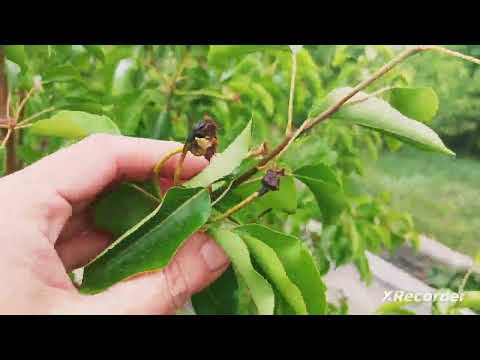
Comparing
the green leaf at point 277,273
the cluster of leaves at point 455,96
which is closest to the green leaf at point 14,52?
the green leaf at point 277,273

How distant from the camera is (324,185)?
0.79 metres

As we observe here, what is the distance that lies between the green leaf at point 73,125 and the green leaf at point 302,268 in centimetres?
29

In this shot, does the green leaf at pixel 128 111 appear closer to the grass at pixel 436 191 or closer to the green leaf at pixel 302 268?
the green leaf at pixel 302 268

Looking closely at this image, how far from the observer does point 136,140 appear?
0.80m

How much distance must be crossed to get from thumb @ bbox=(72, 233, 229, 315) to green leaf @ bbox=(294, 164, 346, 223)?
16cm

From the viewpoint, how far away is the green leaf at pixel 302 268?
67cm

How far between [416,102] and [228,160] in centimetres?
26

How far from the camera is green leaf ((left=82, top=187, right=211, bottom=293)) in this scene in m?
0.65

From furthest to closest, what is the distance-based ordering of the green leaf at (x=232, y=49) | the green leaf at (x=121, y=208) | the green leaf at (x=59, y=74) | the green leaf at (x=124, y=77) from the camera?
the green leaf at (x=124, y=77) → the green leaf at (x=59, y=74) → the green leaf at (x=232, y=49) → the green leaf at (x=121, y=208)

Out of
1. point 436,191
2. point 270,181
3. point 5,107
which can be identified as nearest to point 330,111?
point 270,181

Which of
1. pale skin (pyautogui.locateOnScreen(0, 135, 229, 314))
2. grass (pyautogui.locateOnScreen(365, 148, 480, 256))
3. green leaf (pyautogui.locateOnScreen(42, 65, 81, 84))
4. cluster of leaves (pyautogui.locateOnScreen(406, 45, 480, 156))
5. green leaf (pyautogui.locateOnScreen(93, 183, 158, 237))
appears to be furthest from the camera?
cluster of leaves (pyautogui.locateOnScreen(406, 45, 480, 156))

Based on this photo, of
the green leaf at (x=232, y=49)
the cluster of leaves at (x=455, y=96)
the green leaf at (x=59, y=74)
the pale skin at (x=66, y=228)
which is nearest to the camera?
the pale skin at (x=66, y=228)

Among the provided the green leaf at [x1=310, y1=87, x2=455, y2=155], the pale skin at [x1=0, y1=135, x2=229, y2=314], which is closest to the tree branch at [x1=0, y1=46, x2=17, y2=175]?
the pale skin at [x1=0, y1=135, x2=229, y2=314]

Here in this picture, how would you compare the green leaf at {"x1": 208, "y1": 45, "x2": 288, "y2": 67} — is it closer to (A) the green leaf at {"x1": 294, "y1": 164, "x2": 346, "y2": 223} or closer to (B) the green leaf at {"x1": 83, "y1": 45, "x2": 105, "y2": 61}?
(A) the green leaf at {"x1": 294, "y1": 164, "x2": 346, "y2": 223}
